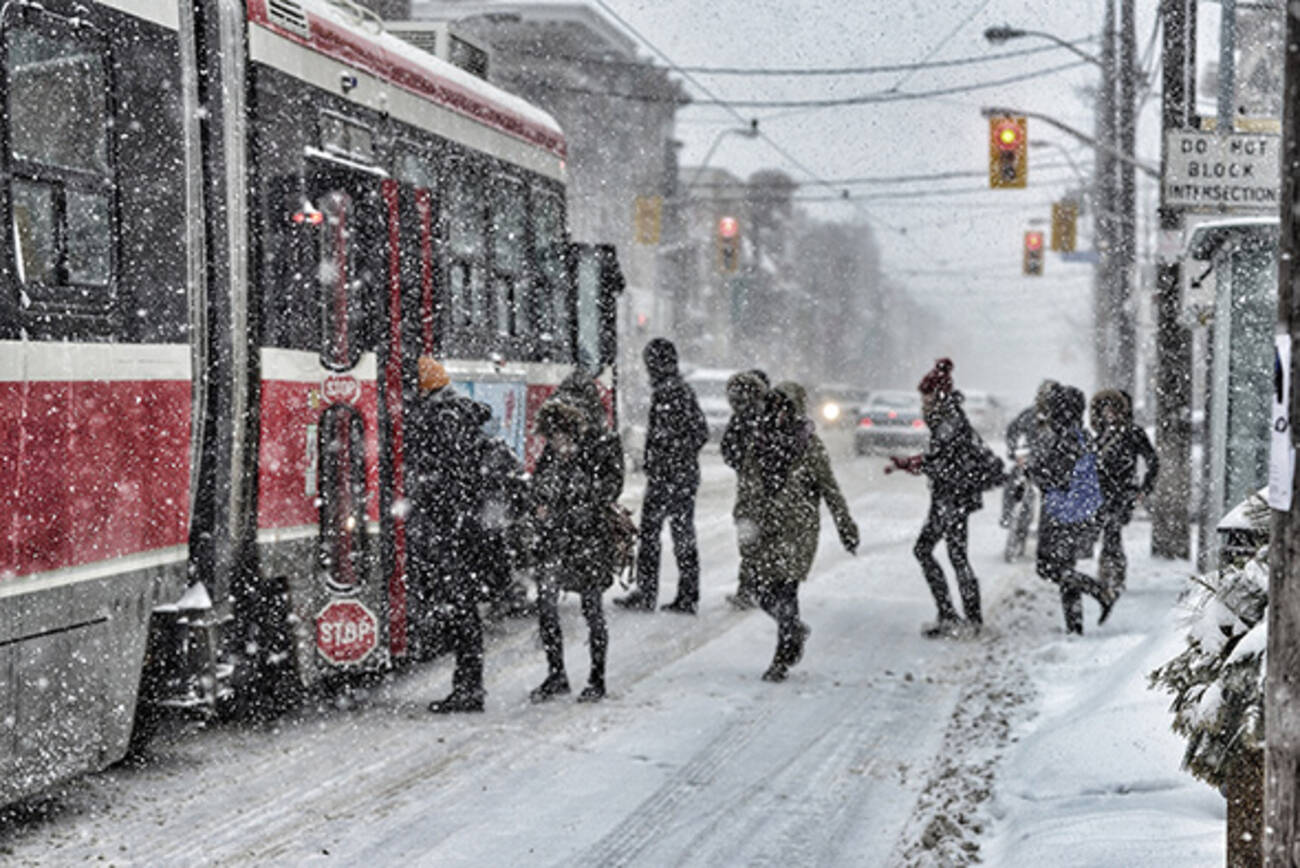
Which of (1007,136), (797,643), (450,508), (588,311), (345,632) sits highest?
(1007,136)

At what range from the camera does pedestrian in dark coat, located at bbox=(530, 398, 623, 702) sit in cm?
898

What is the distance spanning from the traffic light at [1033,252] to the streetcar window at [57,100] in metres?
36.6

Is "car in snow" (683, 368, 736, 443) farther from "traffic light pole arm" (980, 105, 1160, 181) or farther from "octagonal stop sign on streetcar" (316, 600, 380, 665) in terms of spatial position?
"octagonal stop sign on streetcar" (316, 600, 380, 665)

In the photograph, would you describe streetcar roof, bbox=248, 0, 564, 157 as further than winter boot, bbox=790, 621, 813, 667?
No

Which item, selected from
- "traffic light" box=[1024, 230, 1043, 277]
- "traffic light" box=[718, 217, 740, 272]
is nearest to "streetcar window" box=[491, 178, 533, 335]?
"traffic light" box=[718, 217, 740, 272]

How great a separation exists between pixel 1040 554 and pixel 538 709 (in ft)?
13.4

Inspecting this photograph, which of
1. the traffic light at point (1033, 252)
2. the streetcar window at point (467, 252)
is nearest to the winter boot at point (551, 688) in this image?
the streetcar window at point (467, 252)

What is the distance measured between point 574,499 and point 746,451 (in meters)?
1.68

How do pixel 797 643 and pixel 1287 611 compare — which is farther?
pixel 797 643

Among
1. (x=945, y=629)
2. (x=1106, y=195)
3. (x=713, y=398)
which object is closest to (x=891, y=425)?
(x=713, y=398)

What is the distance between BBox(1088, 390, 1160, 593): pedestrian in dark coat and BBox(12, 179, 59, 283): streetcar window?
25.2 ft

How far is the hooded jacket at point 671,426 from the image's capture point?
12242mm

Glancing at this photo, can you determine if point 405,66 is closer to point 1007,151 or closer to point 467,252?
point 467,252

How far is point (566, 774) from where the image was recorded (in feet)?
24.6
